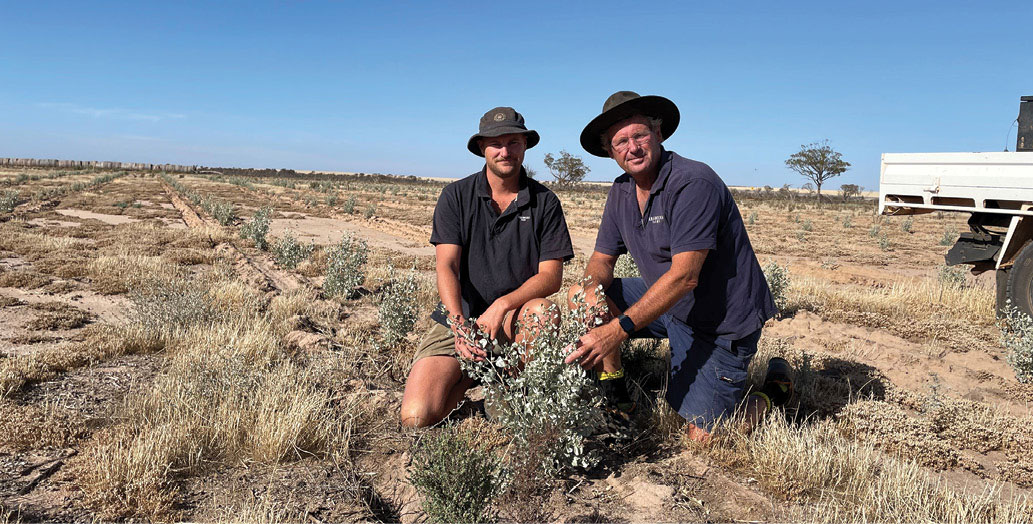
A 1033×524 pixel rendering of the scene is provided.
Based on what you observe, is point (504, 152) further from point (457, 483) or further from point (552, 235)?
point (457, 483)

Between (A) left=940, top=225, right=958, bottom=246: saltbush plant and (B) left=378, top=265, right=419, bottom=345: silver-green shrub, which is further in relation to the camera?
(A) left=940, top=225, right=958, bottom=246: saltbush plant

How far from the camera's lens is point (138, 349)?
4.39 m

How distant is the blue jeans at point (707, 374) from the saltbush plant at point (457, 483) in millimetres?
1304

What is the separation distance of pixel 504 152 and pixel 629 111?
2.40ft

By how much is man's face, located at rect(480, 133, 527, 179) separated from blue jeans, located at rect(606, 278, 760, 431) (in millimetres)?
1332

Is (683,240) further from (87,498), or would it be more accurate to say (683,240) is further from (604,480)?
(87,498)

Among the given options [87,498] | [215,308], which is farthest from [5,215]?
[87,498]

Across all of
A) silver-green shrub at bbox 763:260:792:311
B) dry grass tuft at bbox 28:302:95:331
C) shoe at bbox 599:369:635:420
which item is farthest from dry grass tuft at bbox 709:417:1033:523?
dry grass tuft at bbox 28:302:95:331

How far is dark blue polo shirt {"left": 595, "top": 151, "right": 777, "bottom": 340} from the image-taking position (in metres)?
2.95

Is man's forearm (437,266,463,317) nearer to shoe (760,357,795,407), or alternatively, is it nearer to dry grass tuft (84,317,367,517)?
dry grass tuft (84,317,367,517)

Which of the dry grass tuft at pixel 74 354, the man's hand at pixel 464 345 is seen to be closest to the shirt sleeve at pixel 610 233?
the man's hand at pixel 464 345

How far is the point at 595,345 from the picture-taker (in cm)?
267

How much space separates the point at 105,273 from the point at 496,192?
6.10 m

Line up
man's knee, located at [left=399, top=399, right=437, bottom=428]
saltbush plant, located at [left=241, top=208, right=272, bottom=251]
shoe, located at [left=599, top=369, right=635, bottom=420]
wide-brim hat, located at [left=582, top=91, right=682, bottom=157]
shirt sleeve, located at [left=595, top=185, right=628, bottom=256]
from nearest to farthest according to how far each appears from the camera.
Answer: wide-brim hat, located at [left=582, top=91, right=682, bottom=157] → man's knee, located at [left=399, top=399, right=437, bottom=428] → shoe, located at [left=599, top=369, right=635, bottom=420] → shirt sleeve, located at [left=595, top=185, right=628, bottom=256] → saltbush plant, located at [left=241, top=208, right=272, bottom=251]
